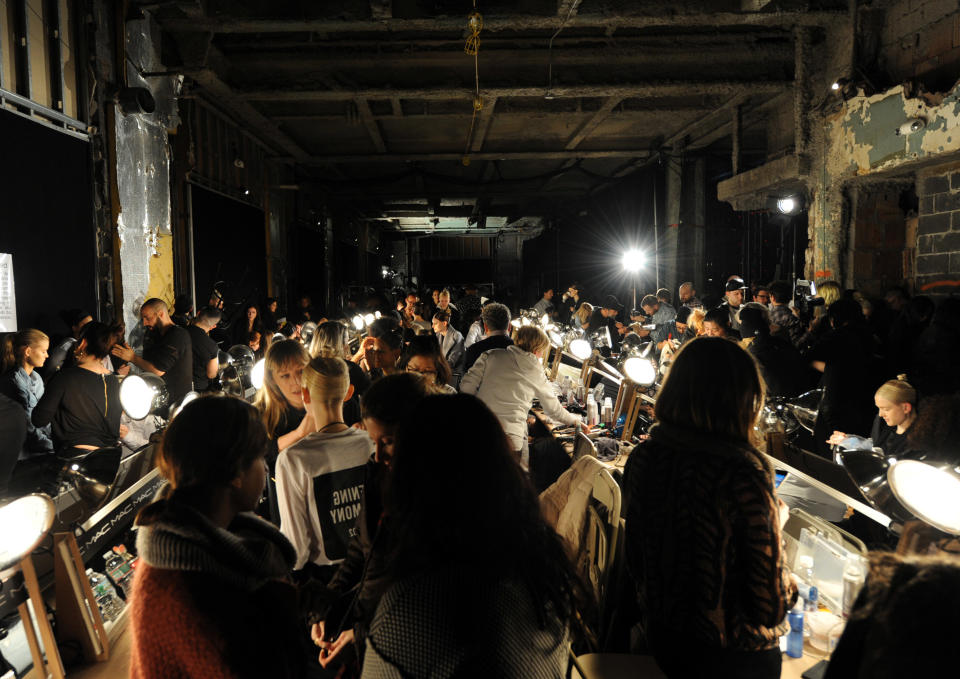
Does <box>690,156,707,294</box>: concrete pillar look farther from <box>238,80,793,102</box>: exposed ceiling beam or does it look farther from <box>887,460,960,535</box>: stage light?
<box>887,460,960,535</box>: stage light

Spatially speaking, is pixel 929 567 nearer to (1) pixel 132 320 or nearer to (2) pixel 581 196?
(1) pixel 132 320

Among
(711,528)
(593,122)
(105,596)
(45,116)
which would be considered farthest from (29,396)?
(593,122)

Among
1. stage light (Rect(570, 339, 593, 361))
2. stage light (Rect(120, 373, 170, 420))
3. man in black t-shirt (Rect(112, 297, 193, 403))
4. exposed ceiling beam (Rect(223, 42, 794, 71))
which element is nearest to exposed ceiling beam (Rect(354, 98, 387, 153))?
exposed ceiling beam (Rect(223, 42, 794, 71))

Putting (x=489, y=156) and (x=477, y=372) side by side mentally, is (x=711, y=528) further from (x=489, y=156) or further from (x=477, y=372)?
(x=489, y=156)

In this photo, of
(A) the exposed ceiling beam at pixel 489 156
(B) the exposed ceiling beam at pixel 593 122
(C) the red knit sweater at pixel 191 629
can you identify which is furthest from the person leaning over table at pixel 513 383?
(A) the exposed ceiling beam at pixel 489 156

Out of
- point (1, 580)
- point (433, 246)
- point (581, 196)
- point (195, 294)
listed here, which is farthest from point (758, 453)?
point (433, 246)

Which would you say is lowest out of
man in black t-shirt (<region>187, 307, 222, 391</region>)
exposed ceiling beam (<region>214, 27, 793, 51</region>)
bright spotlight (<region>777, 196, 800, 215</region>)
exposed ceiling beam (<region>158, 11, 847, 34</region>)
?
man in black t-shirt (<region>187, 307, 222, 391</region>)

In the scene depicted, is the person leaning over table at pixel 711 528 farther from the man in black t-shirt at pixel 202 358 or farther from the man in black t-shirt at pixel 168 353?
the man in black t-shirt at pixel 202 358

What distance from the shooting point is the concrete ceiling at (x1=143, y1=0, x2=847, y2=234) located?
668 centimetres

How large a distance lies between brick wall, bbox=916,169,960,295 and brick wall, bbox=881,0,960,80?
3.56 feet

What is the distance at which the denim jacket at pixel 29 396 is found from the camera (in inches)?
184

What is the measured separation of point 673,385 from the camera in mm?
2023

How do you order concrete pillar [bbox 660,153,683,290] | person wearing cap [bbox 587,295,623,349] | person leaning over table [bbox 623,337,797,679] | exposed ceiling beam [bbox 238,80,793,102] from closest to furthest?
person leaning over table [bbox 623,337,797,679]
exposed ceiling beam [bbox 238,80,793,102]
person wearing cap [bbox 587,295,623,349]
concrete pillar [bbox 660,153,683,290]

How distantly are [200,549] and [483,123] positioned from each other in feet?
33.7
